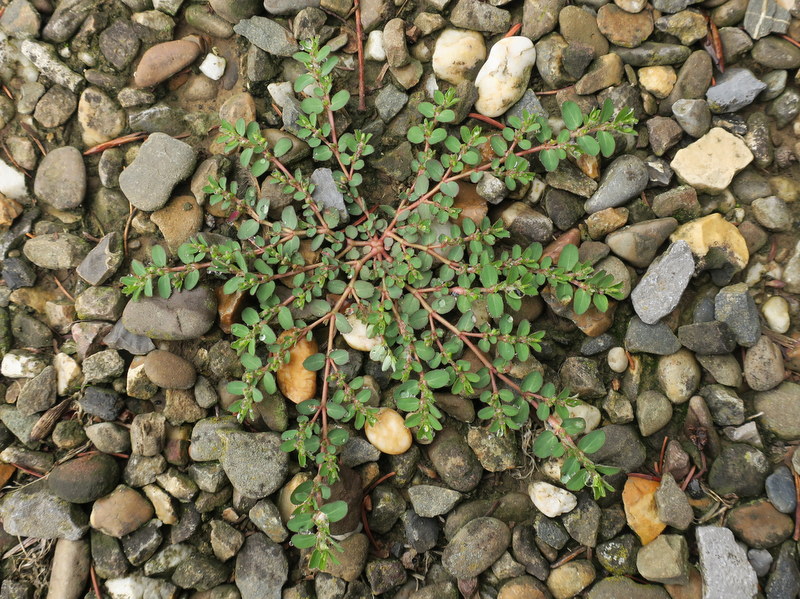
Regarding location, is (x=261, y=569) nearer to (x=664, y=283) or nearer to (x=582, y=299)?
(x=582, y=299)

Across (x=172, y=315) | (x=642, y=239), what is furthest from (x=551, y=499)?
(x=172, y=315)

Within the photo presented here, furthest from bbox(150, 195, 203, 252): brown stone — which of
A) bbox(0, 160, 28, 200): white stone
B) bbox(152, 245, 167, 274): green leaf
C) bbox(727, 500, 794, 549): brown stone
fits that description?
bbox(727, 500, 794, 549): brown stone

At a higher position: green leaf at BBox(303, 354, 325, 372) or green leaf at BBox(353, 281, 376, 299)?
green leaf at BBox(353, 281, 376, 299)

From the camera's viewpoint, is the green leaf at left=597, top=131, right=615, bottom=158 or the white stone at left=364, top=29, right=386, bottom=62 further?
the white stone at left=364, top=29, right=386, bottom=62

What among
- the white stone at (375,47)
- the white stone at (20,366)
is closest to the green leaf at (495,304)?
the white stone at (375,47)

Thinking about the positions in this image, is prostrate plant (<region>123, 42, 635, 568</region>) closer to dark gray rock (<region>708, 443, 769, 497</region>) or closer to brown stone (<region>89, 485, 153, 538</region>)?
dark gray rock (<region>708, 443, 769, 497</region>)

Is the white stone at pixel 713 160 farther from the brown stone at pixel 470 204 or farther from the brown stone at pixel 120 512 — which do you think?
the brown stone at pixel 120 512

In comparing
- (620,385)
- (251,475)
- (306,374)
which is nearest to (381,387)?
(306,374)
